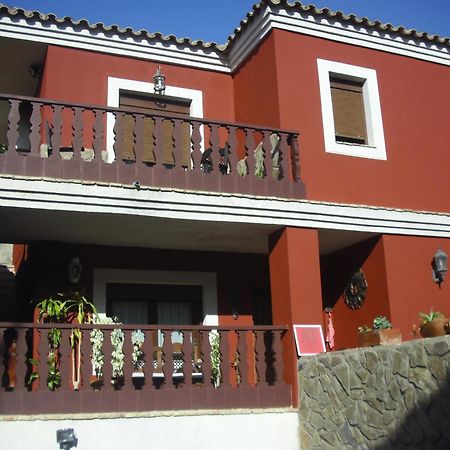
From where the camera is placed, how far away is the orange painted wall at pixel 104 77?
9547 mm

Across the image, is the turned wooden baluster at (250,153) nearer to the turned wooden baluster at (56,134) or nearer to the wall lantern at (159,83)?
the wall lantern at (159,83)

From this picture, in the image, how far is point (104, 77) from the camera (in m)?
9.84

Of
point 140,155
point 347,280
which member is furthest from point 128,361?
point 347,280

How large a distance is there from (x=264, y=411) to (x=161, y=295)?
289 cm

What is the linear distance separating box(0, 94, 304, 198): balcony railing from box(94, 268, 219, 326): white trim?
5.46ft

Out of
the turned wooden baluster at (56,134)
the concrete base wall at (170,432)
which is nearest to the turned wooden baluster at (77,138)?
the turned wooden baluster at (56,134)

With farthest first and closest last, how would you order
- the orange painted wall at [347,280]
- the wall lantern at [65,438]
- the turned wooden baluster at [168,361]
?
the orange painted wall at [347,280]
the turned wooden baluster at [168,361]
the wall lantern at [65,438]

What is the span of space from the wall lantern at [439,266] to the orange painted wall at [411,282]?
69 millimetres

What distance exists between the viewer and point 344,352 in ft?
22.6

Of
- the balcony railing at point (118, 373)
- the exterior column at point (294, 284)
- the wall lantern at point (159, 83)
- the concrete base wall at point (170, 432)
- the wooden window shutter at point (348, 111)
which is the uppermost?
the wall lantern at point (159, 83)

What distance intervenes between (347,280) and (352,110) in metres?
2.53

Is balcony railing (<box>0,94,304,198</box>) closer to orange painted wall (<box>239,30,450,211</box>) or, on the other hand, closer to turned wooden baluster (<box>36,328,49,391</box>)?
orange painted wall (<box>239,30,450,211</box>)

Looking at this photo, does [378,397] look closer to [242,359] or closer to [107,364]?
[242,359]

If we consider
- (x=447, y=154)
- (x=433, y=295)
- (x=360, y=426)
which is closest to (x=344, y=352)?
(x=360, y=426)
